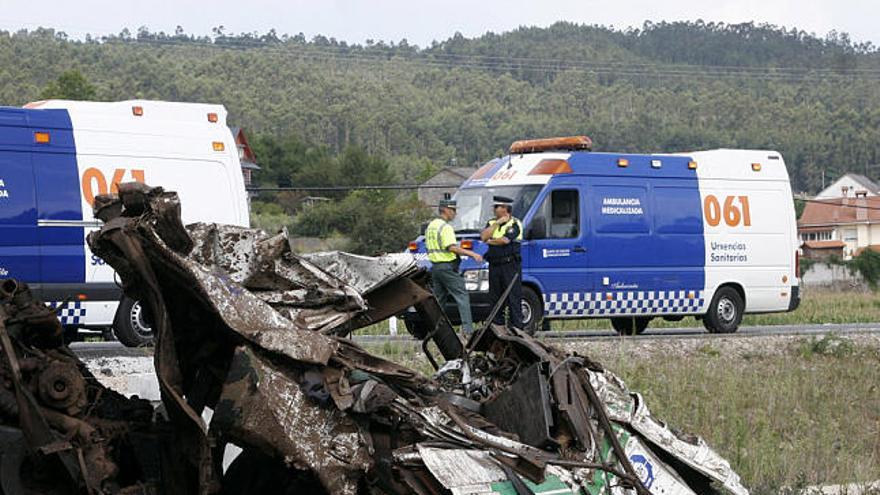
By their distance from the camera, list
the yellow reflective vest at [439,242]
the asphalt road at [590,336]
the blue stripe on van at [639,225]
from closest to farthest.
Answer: the asphalt road at [590,336], the yellow reflective vest at [439,242], the blue stripe on van at [639,225]

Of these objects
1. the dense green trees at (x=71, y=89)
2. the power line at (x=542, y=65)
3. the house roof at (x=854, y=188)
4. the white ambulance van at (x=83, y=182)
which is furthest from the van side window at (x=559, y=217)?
the power line at (x=542, y=65)

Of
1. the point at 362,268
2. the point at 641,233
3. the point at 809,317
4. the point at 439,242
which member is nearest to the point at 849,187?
the point at 809,317

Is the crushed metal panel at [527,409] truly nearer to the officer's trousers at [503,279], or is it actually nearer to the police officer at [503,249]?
the officer's trousers at [503,279]

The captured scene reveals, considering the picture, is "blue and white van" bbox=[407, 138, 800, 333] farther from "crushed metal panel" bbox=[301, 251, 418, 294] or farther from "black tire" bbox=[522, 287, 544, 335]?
"crushed metal panel" bbox=[301, 251, 418, 294]

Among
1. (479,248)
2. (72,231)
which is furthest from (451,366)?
(479,248)

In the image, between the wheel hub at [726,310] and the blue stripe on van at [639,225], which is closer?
the blue stripe on van at [639,225]

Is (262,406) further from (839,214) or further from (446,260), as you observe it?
(839,214)

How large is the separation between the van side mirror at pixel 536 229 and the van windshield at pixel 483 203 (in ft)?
0.61

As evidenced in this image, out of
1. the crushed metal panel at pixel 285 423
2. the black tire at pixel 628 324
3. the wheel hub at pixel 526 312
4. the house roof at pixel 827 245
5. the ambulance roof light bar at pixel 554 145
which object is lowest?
the house roof at pixel 827 245

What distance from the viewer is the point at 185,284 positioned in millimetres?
4055

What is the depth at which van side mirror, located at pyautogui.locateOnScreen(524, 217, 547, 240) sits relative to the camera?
618 inches

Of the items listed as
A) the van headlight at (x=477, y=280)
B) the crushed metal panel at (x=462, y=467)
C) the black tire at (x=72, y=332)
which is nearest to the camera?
the crushed metal panel at (x=462, y=467)

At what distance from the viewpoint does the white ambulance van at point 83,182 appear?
11.8m

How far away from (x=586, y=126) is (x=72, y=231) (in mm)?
115722
